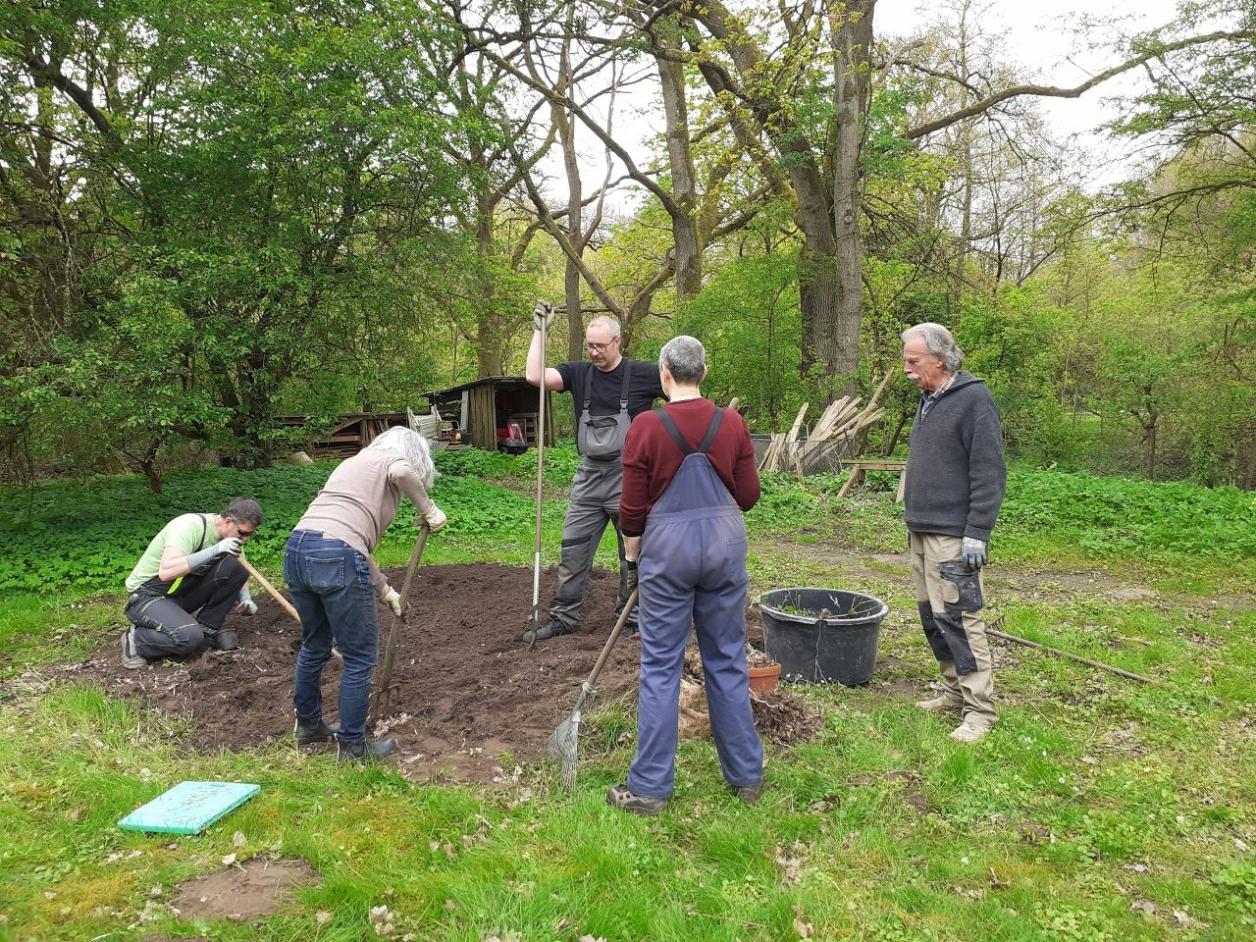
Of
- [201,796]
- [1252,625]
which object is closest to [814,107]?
[1252,625]

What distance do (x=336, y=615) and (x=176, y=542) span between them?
2302 mm

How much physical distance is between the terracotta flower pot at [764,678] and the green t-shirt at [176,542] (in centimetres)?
375

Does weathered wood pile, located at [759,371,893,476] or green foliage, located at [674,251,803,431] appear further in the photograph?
green foliage, located at [674,251,803,431]

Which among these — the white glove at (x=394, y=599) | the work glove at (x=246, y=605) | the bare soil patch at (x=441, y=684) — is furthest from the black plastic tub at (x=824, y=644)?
the work glove at (x=246, y=605)

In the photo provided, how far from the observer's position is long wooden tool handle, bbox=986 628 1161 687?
4684mm

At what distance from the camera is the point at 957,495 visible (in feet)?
13.1

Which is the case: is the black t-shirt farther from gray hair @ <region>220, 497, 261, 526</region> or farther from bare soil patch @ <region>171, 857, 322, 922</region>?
bare soil patch @ <region>171, 857, 322, 922</region>

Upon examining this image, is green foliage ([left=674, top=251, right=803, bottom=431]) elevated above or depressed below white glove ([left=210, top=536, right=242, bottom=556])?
above

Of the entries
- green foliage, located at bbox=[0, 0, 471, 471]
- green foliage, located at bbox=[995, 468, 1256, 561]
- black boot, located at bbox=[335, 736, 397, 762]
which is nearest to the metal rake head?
black boot, located at bbox=[335, 736, 397, 762]

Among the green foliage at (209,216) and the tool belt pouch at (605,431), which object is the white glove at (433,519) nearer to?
the tool belt pouch at (605,431)

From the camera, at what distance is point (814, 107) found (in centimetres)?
1293

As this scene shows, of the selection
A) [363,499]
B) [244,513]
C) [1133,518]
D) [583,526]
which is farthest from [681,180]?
[363,499]

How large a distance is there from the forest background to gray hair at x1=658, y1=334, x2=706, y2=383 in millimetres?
6639

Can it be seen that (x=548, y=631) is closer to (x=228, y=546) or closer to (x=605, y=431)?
(x=605, y=431)
